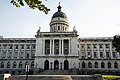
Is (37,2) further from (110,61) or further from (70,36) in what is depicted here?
(110,61)

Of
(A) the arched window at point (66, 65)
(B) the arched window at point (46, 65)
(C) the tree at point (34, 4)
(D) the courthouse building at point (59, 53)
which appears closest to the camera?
(C) the tree at point (34, 4)

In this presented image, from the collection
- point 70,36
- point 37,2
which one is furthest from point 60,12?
point 37,2

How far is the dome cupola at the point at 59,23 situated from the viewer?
66.5m

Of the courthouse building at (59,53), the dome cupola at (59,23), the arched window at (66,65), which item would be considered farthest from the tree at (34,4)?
the dome cupola at (59,23)

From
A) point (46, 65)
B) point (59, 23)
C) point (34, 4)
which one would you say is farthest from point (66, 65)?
point (34, 4)

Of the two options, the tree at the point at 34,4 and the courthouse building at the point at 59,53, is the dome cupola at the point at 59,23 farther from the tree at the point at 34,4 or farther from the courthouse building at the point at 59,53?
the tree at the point at 34,4

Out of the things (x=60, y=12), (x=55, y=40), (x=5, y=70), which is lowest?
(x=5, y=70)

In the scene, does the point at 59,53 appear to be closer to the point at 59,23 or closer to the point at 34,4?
the point at 59,23

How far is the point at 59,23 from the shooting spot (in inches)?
2630

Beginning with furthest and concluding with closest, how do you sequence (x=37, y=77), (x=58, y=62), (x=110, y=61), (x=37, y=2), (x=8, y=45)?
(x=8, y=45) → (x=110, y=61) → (x=58, y=62) → (x=37, y=77) → (x=37, y=2)

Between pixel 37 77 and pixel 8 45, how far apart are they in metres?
41.1

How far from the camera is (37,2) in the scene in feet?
24.9

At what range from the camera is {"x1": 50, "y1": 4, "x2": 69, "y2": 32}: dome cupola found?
218 ft

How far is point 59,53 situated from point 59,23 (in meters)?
12.4
